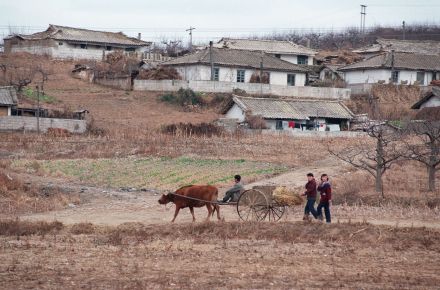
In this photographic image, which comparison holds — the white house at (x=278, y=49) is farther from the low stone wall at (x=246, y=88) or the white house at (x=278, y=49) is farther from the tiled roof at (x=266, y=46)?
the low stone wall at (x=246, y=88)

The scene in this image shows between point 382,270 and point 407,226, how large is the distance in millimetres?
5614

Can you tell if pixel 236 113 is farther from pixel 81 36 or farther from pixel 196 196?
pixel 196 196

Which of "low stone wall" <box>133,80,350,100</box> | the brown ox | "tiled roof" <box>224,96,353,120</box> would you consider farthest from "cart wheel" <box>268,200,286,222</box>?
"low stone wall" <box>133,80,350,100</box>

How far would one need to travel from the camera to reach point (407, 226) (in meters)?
20.6

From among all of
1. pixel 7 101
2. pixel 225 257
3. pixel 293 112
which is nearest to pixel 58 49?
pixel 7 101

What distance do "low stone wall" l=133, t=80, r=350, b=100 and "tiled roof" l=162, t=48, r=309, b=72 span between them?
3.69m

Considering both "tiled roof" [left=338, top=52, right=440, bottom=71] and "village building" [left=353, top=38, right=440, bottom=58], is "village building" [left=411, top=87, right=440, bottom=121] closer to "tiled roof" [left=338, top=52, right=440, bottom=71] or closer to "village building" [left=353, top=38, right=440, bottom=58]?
"tiled roof" [left=338, top=52, right=440, bottom=71]

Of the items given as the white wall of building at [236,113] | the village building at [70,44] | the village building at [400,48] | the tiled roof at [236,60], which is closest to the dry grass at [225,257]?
the white wall of building at [236,113]

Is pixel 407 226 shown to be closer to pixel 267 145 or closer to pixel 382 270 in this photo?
pixel 382 270

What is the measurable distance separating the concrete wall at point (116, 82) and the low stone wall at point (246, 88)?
83 centimetres

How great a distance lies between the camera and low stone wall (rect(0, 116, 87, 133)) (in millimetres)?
46659

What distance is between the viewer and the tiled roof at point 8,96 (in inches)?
1911

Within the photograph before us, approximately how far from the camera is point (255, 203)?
69.6ft

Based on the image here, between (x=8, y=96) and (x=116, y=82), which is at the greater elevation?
(x=116, y=82)
